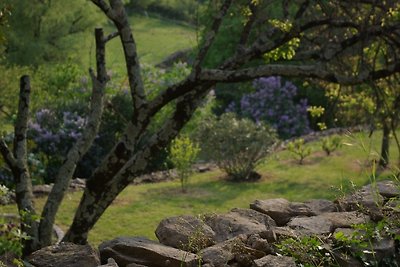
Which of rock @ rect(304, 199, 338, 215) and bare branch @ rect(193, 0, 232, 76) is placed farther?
bare branch @ rect(193, 0, 232, 76)

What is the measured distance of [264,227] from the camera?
A: 563 centimetres

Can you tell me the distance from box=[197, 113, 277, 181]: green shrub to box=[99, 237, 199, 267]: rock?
1028 cm

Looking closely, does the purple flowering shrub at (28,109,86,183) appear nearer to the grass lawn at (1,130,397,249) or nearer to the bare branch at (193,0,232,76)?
the grass lawn at (1,130,397,249)

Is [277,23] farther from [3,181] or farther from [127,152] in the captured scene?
[3,181]

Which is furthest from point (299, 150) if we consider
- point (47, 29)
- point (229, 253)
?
point (47, 29)

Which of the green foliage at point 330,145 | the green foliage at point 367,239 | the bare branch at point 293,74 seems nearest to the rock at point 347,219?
the green foliage at point 367,239

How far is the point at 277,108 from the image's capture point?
2284 cm

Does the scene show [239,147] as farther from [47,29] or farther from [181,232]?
[47,29]

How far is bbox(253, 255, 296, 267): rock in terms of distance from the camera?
4.42 meters

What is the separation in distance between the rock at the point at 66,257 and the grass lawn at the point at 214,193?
5696 millimetres

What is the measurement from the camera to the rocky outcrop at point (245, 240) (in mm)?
4656

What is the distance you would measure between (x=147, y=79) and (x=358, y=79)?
13.0 m

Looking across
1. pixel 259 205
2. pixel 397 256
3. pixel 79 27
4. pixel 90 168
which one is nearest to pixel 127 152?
pixel 259 205

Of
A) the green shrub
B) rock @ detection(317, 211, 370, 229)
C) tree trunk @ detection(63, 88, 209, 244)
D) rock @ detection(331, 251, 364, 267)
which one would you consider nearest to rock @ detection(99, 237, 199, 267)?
rock @ detection(331, 251, 364, 267)
